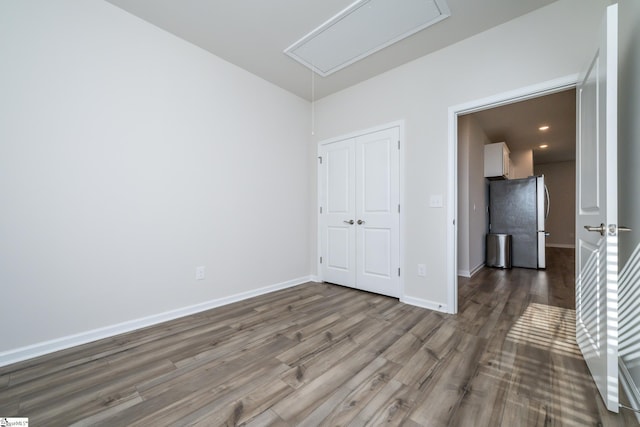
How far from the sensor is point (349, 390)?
145cm

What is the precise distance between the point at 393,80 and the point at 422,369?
2.94 metres

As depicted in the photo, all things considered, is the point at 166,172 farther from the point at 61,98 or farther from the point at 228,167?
the point at 61,98

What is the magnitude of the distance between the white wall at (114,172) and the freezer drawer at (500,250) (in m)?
4.43

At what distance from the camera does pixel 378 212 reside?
3.18 metres

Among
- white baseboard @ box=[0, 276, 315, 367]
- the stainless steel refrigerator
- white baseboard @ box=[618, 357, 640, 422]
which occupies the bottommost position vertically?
white baseboard @ box=[0, 276, 315, 367]

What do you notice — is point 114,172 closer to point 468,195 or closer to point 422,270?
point 422,270

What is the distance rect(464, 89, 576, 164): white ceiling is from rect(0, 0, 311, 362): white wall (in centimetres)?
388

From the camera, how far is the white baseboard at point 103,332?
1750mm

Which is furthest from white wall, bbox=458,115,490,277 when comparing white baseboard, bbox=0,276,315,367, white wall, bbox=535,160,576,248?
white wall, bbox=535,160,576,248

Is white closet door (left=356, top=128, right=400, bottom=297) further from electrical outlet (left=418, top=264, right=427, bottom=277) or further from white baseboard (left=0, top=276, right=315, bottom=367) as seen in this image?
white baseboard (left=0, top=276, right=315, bottom=367)

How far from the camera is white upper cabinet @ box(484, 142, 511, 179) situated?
16.6 ft

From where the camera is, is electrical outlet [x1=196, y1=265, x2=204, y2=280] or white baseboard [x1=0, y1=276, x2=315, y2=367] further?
electrical outlet [x1=196, y1=265, x2=204, y2=280]

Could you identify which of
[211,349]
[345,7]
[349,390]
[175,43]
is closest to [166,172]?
[175,43]

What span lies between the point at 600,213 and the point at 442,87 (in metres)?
1.84
